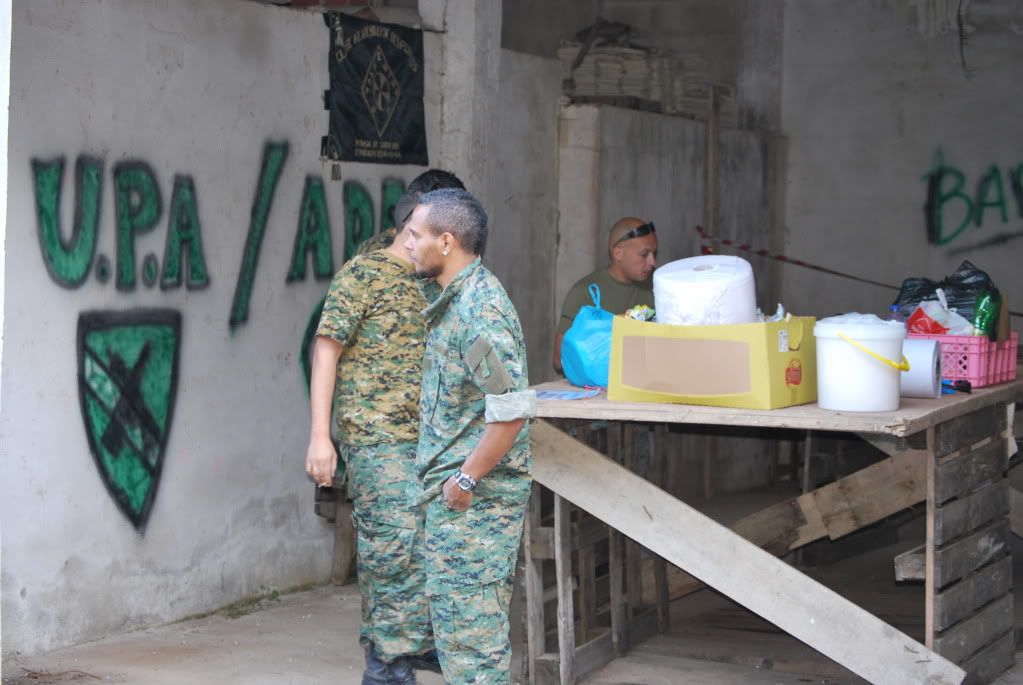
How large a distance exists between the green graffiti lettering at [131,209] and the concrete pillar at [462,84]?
2.06m

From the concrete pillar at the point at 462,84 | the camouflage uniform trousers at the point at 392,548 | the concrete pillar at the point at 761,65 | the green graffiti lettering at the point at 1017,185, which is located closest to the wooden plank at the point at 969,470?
the camouflage uniform trousers at the point at 392,548

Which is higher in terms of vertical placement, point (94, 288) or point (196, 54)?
point (196, 54)

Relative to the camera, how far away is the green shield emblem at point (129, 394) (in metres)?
6.10

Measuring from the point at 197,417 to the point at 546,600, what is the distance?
66.7 inches

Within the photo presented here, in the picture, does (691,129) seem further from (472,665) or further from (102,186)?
(472,665)

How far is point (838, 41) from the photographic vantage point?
11492 mm

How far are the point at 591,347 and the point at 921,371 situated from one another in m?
1.19

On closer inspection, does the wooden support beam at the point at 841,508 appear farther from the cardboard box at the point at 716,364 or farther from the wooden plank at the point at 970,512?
the cardboard box at the point at 716,364

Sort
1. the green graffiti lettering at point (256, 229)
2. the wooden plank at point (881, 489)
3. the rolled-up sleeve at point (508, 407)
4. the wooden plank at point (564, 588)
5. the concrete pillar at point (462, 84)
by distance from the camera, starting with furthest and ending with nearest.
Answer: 1. the concrete pillar at point (462, 84)
2. the green graffiti lettering at point (256, 229)
3. the wooden plank at point (881, 489)
4. the wooden plank at point (564, 588)
5. the rolled-up sleeve at point (508, 407)

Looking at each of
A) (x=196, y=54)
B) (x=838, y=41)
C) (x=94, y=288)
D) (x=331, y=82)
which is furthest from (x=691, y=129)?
(x=94, y=288)

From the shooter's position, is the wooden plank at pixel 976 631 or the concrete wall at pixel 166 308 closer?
the wooden plank at pixel 976 631

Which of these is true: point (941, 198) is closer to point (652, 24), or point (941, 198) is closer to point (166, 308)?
point (652, 24)

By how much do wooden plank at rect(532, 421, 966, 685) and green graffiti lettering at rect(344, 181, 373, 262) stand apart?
7.39 ft

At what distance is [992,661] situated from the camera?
→ 6020 mm
